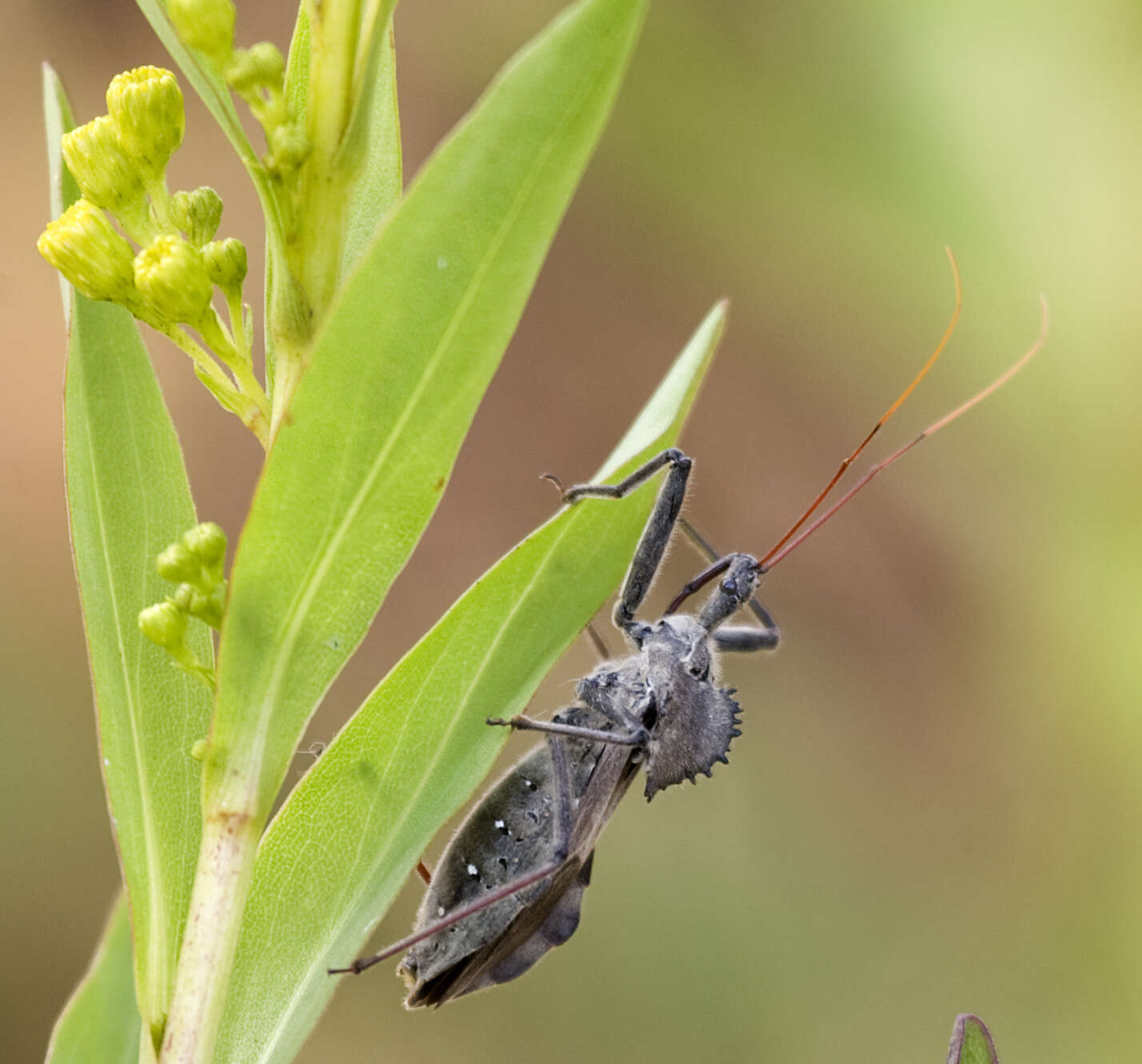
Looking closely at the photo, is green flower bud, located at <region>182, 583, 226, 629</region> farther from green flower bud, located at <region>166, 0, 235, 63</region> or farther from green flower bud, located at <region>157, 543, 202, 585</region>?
green flower bud, located at <region>166, 0, 235, 63</region>

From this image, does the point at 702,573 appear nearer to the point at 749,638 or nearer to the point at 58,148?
the point at 749,638

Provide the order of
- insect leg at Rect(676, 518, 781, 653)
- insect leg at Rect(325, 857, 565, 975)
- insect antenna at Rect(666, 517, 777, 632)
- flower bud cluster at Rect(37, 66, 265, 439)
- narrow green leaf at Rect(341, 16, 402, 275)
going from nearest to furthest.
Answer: flower bud cluster at Rect(37, 66, 265, 439) → narrow green leaf at Rect(341, 16, 402, 275) → insect leg at Rect(325, 857, 565, 975) → insect antenna at Rect(666, 517, 777, 632) → insect leg at Rect(676, 518, 781, 653)

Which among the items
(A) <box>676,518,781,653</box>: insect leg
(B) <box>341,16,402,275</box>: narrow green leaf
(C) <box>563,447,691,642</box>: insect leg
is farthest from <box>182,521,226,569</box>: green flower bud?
(A) <box>676,518,781,653</box>: insect leg

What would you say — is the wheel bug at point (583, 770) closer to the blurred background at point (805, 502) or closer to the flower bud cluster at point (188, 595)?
the flower bud cluster at point (188, 595)

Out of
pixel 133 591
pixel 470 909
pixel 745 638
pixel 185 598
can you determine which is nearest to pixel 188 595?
pixel 185 598

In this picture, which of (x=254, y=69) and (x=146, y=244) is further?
(x=146, y=244)

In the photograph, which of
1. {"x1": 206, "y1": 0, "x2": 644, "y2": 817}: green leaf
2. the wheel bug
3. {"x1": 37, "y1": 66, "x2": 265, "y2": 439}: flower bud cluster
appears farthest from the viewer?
the wheel bug
